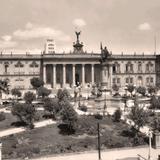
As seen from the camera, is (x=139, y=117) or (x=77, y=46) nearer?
(x=139, y=117)

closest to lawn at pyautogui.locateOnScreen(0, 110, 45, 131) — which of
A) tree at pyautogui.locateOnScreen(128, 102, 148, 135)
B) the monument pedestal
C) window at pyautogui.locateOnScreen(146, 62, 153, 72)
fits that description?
tree at pyautogui.locateOnScreen(128, 102, 148, 135)

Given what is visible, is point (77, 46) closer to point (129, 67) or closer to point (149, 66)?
point (129, 67)

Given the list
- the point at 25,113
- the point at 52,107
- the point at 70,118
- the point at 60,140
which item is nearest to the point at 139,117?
the point at 70,118

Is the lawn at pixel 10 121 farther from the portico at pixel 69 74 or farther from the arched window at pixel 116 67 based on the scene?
the arched window at pixel 116 67

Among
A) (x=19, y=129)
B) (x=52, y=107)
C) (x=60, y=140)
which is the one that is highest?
(x=52, y=107)

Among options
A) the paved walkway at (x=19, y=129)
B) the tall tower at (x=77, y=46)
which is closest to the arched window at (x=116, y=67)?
the tall tower at (x=77, y=46)

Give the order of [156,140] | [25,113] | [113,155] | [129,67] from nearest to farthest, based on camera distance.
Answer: [113,155], [156,140], [25,113], [129,67]

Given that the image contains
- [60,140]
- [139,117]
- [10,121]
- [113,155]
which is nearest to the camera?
A: [113,155]

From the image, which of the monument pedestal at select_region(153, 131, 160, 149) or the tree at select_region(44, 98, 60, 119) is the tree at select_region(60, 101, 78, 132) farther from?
the monument pedestal at select_region(153, 131, 160, 149)

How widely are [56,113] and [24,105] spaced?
20.9 ft

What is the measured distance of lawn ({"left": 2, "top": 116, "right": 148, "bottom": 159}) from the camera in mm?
42250

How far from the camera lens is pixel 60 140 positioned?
4647 cm

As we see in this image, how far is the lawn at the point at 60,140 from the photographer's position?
42.2 m

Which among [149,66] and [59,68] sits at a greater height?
[149,66]
